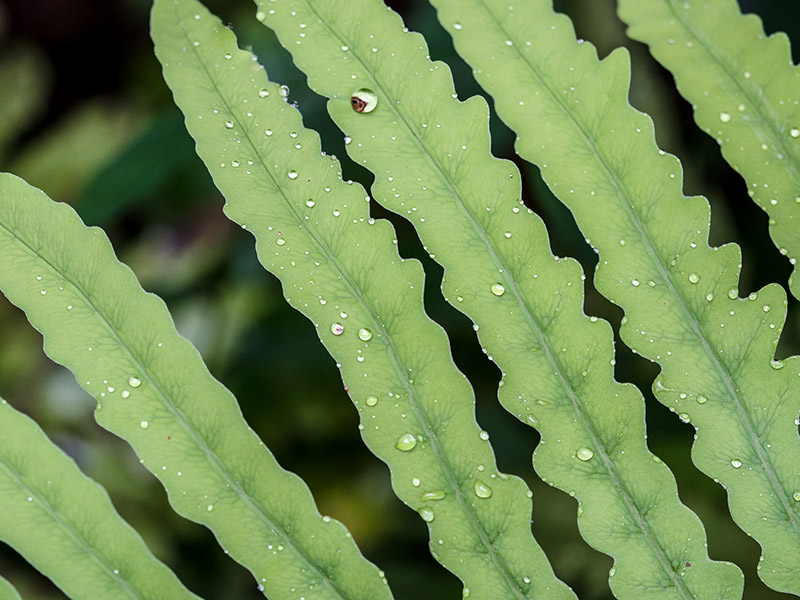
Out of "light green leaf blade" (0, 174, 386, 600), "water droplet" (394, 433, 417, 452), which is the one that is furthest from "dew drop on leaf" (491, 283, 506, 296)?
"light green leaf blade" (0, 174, 386, 600)

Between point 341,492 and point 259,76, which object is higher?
point 259,76

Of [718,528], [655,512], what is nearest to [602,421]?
[655,512]

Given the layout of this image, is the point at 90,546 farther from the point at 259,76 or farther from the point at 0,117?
the point at 0,117

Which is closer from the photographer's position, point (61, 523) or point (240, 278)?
point (61, 523)

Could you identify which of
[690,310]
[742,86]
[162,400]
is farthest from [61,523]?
[742,86]

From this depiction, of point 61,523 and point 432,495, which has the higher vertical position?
point 432,495

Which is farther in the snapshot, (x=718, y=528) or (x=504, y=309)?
(x=718, y=528)

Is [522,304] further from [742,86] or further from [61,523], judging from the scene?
[61,523]
